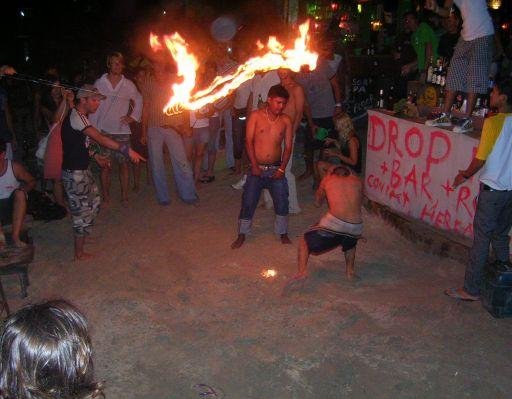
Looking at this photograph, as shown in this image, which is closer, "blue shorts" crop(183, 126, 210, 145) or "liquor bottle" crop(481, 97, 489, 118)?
"liquor bottle" crop(481, 97, 489, 118)

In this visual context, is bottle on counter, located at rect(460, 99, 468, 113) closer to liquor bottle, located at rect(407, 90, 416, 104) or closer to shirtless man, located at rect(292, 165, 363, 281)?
liquor bottle, located at rect(407, 90, 416, 104)

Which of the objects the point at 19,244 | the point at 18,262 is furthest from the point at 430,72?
the point at 18,262

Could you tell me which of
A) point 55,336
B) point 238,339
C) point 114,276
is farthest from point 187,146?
point 55,336

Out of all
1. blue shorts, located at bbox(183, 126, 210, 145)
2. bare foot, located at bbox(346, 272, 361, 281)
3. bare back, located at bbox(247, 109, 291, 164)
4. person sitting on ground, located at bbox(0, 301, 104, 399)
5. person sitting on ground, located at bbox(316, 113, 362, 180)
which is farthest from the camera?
blue shorts, located at bbox(183, 126, 210, 145)

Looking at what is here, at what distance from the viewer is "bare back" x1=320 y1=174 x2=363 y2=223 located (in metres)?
5.64

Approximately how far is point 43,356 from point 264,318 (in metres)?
3.52

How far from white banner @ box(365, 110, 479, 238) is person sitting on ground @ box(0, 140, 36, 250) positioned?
477cm

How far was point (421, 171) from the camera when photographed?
23.4 ft

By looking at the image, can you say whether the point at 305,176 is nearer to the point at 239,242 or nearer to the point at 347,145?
the point at 347,145

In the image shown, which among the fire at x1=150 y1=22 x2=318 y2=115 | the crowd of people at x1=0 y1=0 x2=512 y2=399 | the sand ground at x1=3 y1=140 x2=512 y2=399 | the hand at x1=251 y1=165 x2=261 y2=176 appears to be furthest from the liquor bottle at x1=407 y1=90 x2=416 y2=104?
the hand at x1=251 y1=165 x2=261 y2=176

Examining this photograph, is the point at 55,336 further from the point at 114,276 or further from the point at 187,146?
the point at 187,146

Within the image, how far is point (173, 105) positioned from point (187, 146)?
1.43m

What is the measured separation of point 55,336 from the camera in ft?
6.32

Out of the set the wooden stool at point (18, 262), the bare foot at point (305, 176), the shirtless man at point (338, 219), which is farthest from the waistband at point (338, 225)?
the bare foot at point (305, 176)
